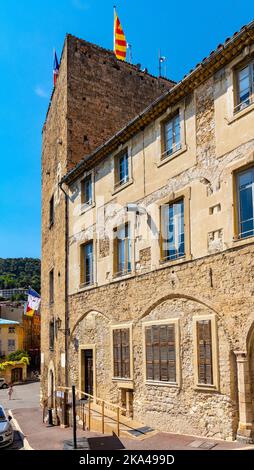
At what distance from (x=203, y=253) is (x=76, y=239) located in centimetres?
835

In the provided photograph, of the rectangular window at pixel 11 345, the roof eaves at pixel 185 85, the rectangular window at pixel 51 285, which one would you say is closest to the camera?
the roof eaves at pixel 185 85

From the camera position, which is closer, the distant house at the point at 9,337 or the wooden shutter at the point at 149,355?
the wooden shutter at the point at 149,355

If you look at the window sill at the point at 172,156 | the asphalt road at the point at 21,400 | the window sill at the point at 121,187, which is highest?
the window sill at the point at 172,156

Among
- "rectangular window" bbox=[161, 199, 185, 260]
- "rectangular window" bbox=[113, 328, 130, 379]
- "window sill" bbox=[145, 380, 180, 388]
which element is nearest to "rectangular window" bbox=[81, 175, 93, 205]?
"rectangular window" bbox=[161, 199, 185, 260]

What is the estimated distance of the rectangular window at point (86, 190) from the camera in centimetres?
1884

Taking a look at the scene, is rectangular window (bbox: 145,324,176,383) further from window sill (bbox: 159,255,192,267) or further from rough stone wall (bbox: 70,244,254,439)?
window sill (bbox: 159,255,192,267)

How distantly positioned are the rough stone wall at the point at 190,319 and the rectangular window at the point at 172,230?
50cm

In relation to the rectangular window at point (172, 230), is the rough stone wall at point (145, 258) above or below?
below

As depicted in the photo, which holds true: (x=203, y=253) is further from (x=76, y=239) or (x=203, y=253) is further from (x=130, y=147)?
(x=76, y=239)

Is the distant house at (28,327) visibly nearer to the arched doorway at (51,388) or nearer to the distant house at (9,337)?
the distant house at (9,337)

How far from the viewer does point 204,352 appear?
459 inches

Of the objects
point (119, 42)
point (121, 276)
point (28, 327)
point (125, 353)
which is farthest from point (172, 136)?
point (28, 327)

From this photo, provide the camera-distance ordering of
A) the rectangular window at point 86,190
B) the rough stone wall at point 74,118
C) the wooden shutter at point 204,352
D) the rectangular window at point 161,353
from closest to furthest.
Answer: the wooden shutter at point 204,352
the rectangular window at point 161,353
the rectangular window at point 86,190
the rough stone wall at point 74,118

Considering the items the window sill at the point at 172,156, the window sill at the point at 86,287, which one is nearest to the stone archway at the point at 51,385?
the window sill at the point at 86,287
